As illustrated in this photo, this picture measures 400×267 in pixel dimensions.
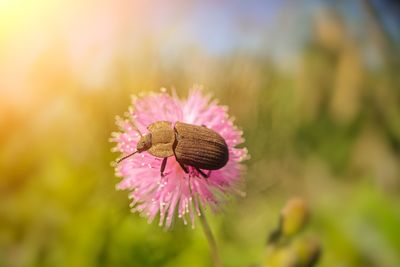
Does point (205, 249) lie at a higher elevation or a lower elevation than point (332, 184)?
lower

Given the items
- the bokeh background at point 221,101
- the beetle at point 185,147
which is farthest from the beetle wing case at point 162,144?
the bokeh background at point 221,101

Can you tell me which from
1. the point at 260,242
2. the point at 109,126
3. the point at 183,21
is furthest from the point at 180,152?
the point at 183,21

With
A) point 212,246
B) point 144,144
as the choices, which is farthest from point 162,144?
point 212,246

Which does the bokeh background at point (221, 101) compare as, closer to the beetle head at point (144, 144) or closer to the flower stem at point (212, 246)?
the flower stem at point (212, 246)

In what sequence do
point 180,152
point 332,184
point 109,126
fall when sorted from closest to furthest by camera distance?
point 180,152 → point 109,126 → point 332,184

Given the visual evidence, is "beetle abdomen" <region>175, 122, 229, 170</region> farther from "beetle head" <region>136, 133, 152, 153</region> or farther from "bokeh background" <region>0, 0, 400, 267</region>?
"bokeh background" <region>0, 0, 400, 267</region>

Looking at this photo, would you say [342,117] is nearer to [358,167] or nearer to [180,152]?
[358,167]

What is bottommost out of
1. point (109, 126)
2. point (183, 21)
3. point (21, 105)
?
point (109, 126)

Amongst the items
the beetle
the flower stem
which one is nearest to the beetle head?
the beetle

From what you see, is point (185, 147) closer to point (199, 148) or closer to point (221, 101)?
point (199, 148)
